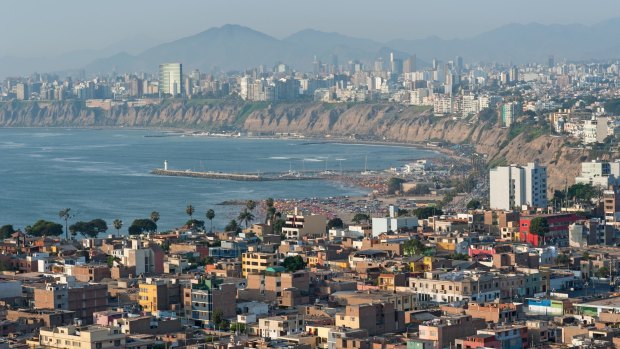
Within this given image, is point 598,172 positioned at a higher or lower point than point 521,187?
higher

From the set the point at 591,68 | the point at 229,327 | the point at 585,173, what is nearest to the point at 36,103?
the point at 591,68

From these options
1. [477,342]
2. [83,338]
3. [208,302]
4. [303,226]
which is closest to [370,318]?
[477,342]

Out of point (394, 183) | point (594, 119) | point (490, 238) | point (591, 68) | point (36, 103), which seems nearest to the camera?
point (490, 238)

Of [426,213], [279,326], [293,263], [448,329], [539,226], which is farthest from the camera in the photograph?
[426,213]

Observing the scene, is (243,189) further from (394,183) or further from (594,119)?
(594,119)

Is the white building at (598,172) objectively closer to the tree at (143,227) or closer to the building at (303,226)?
the building at (303,226)

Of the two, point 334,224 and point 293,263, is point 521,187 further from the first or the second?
point 293,263
